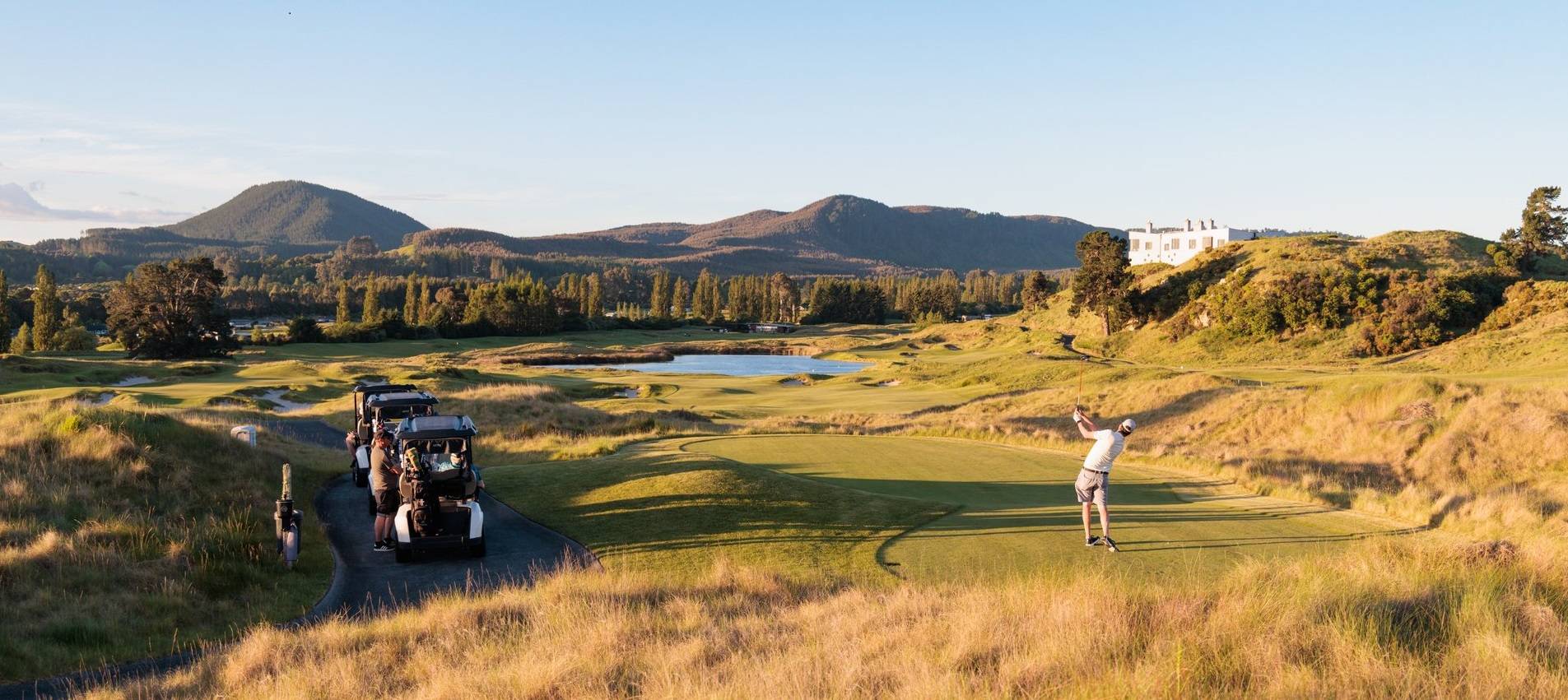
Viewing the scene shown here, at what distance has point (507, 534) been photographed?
15469mm

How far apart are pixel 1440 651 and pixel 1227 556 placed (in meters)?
5.83

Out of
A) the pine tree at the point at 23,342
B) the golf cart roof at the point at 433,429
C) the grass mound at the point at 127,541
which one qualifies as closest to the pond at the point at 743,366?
the pine tree at the point at 23,342

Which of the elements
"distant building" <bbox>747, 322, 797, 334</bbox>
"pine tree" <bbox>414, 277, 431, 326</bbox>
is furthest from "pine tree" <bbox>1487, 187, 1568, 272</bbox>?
"pine tree" <bbox>414, 277, 431, 326</bbox>

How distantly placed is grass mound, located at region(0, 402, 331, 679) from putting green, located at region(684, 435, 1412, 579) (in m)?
8.77

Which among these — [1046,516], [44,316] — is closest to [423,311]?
[44,316]

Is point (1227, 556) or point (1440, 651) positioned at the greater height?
point (1440, 651)

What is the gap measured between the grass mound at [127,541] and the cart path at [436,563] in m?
0.50

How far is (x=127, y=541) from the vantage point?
12891 millimetres

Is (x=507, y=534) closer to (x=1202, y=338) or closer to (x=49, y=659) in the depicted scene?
(x=49, y=659)

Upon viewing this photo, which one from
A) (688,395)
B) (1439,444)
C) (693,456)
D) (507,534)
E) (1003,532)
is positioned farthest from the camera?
(688,395)

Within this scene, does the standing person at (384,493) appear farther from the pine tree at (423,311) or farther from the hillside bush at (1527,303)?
the pine tree at (423,311)

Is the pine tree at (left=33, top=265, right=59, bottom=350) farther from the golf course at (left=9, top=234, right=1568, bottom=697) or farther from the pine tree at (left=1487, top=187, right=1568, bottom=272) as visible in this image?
the pine tree at (left=1487, top=187, right=1568, bottom=272)

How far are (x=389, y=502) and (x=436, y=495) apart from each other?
1442 mm

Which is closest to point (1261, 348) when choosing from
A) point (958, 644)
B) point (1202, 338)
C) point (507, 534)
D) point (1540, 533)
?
point (1202, 338)
